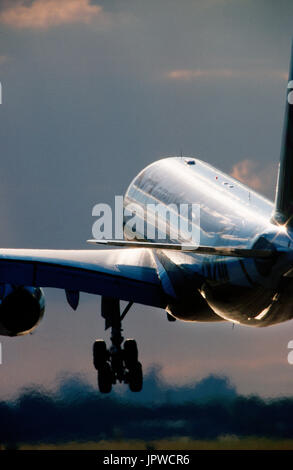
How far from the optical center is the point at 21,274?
141ft

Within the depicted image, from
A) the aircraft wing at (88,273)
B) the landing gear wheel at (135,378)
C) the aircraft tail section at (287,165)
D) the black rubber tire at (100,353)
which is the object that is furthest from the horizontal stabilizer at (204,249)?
the black rubber tire at (100,353)

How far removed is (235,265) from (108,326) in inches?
464

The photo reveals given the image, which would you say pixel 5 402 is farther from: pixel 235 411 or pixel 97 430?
pixel 235 411

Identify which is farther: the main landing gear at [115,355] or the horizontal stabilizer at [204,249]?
the main landing gear at [115,355]

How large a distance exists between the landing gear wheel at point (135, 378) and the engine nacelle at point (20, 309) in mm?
3592

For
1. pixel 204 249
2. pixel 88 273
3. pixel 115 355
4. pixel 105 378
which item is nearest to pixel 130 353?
pixel 115 355

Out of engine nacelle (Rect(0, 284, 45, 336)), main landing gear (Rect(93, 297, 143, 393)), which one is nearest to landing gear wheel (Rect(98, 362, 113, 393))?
main landing gear (Rect(93, 297, 143, 393))

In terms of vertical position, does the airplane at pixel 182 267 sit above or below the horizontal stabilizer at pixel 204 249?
above

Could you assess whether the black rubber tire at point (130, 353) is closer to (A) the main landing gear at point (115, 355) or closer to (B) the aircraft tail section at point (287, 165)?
(A) the main landing gear at point (115, 355)

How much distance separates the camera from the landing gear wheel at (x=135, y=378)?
151 feet

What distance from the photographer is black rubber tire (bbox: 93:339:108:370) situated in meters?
47.5

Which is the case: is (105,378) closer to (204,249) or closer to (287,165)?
(204,249)

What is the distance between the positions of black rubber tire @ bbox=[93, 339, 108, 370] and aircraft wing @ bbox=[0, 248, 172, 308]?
4019 millimetres
